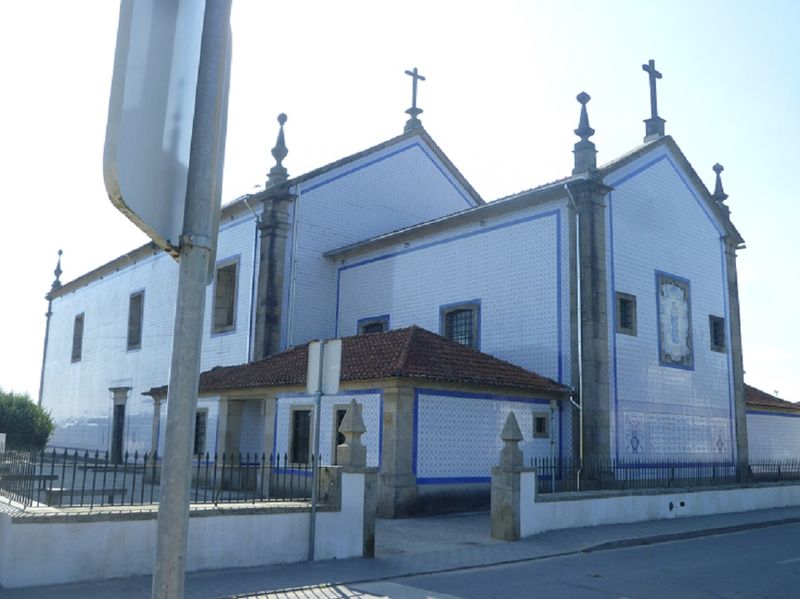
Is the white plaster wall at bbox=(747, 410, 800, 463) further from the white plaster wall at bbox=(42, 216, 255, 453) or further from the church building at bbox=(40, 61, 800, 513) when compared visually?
the white plaster wall at bbox=(42, 216, 255, 453)

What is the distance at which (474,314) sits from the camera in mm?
22000

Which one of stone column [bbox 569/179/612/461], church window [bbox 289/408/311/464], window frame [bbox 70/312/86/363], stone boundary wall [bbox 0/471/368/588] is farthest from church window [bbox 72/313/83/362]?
stone boundary wall [bbox 0/471/368/588]

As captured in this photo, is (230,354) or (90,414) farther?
(90,414)

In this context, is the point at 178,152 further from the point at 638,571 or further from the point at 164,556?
the point at 638,571

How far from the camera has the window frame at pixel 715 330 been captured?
23.5 meters

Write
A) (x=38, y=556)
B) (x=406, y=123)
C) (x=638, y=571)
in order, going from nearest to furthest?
(x=38, y=556), (x=638, y=571), (x=406, y=123)

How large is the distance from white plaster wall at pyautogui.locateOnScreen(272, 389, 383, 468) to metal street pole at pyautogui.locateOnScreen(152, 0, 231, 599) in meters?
13.0

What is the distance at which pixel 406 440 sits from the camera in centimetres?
1634

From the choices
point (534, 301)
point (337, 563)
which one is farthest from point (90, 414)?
point (337, 563)

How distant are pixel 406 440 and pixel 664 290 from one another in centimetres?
968

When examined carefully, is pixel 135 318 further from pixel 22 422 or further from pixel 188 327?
pixel 188 327

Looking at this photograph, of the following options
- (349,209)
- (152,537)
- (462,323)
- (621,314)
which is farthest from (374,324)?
(152,537)

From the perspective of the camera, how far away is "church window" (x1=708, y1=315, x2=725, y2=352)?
2359 centimetres

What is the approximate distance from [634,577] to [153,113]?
9619 millimetres
